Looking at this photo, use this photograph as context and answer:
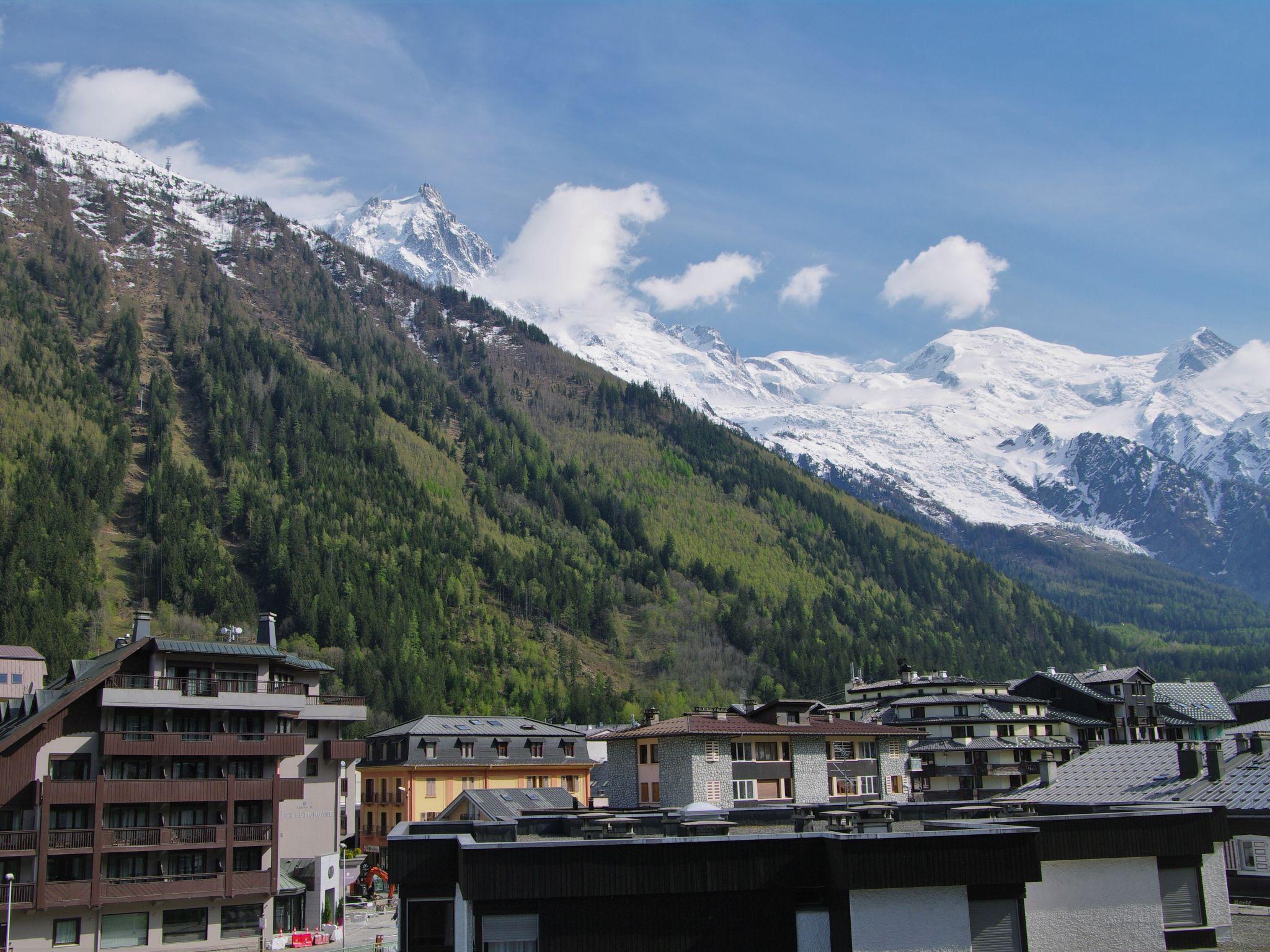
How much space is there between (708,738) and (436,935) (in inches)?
1831

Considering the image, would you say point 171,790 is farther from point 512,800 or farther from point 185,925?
point 512,800

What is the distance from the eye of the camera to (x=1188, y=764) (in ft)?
188

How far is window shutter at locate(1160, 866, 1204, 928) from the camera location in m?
32.7

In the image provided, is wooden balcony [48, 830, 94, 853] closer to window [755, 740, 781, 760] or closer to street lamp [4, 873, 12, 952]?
street lamp [4, 873, 12, 952]

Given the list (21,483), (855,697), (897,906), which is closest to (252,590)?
(21,483)

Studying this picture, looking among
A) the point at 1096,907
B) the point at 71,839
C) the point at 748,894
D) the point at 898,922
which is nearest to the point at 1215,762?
the point at 1096,907

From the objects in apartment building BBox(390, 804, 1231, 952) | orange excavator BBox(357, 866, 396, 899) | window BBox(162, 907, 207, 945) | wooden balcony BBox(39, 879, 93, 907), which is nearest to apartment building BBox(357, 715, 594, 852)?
orange excavator BBox(357, 866, 396, 899)

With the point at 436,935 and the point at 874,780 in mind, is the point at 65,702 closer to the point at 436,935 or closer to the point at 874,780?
the point at 436,935

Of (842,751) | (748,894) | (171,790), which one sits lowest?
(748,894)

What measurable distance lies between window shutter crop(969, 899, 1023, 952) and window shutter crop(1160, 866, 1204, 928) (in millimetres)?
6050

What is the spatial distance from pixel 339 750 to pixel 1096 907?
51.0 m

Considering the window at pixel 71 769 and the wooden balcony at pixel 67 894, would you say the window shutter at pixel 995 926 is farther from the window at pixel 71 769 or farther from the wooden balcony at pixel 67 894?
the window at pixel 71 769

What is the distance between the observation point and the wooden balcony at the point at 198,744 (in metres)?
58.5

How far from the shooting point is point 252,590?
18500 cm
